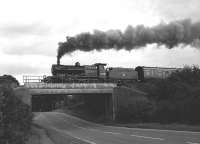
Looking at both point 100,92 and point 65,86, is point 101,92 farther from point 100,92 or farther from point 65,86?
point 65,86

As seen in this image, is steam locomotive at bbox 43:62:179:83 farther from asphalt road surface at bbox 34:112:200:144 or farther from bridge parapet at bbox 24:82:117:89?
asphalt road surface at bbox 34:112:200:144

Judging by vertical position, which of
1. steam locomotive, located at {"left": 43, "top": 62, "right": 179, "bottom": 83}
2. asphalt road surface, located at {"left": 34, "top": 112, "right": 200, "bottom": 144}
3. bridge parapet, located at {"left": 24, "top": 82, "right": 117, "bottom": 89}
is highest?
steam locomotive, located at {"left": 43, "top": 62, "right": 179, "bottom": 83}

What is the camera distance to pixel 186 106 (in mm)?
32531

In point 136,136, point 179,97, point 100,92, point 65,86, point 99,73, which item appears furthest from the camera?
point 99,73

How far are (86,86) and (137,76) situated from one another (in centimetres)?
1524

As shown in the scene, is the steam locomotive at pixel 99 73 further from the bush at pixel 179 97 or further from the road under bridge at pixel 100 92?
the bush at pixel 179 97

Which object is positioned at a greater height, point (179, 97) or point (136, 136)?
point (179, 97)

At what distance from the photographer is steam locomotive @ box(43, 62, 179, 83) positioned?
4622 centimetres

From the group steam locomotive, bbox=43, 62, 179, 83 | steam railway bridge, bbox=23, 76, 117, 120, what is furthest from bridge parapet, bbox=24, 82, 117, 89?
steam locomotive, bbox=43, 62, 179, 83

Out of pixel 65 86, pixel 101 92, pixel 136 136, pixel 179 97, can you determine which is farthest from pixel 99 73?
pixel 136 136

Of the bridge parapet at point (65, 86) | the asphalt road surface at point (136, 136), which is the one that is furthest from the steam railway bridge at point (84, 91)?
the asphalt road surface at point (136, 136)

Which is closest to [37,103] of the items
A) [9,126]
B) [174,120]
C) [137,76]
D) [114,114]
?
[137,76]

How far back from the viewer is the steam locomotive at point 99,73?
4622 centimetres

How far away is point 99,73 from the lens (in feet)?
164
